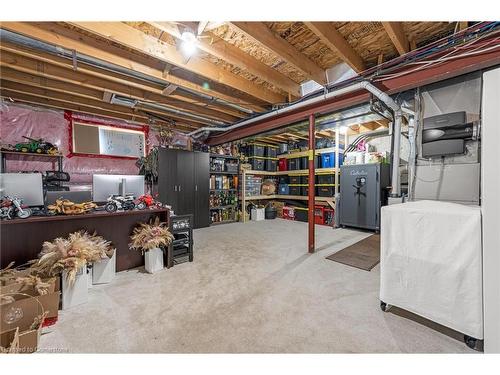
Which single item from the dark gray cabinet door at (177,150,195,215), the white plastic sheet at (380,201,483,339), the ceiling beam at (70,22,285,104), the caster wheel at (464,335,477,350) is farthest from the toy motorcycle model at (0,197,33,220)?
the caster wheel at (464,335,477,350)

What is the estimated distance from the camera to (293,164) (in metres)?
6.48

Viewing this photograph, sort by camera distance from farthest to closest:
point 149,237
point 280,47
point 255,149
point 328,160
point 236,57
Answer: point 255,149
point 328,160
point 149,237
point 236,57
point 280,47

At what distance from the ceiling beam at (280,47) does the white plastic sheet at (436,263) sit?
1.94 metres

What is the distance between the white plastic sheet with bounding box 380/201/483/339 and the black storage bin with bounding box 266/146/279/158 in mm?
5285

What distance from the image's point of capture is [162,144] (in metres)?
5.21

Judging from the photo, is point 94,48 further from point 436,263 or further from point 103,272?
point 436,263

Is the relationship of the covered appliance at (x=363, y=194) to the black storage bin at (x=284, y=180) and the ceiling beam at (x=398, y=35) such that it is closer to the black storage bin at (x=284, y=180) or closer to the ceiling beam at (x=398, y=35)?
the black storage bin at (x=284, y=180)

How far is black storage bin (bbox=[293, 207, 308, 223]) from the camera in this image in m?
6.08

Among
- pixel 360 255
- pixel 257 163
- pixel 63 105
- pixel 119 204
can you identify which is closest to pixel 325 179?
pixel 257 163

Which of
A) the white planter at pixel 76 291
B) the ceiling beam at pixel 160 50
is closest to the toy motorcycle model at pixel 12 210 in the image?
the white planter at pixel 76 291

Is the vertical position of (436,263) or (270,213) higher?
(436,263)

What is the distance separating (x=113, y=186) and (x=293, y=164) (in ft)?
16.1

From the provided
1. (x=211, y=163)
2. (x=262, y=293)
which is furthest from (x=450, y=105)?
(x=211, y=163)
